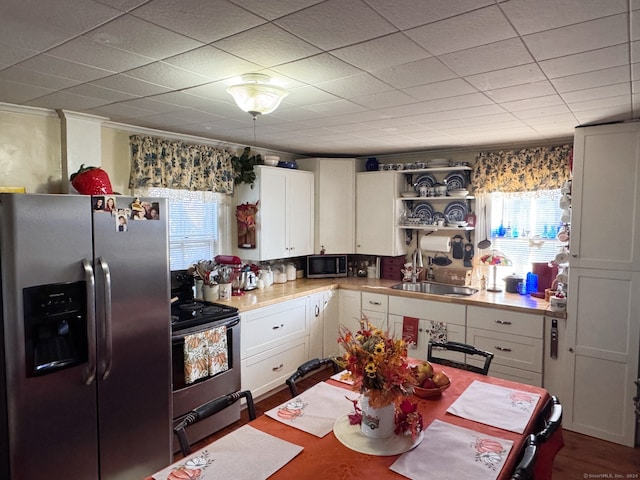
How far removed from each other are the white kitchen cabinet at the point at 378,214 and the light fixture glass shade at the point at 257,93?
2471mm

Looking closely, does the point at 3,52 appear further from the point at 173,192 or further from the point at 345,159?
the point at 345,159

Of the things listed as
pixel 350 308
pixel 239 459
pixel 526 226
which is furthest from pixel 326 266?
pixel 239 459

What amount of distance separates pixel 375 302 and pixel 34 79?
3.17 meters

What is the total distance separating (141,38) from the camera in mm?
1525

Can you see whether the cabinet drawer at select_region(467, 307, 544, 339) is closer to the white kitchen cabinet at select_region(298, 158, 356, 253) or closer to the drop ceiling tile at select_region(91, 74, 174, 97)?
the white kitchen cabinet at select_region(298, 158, 356, 253)

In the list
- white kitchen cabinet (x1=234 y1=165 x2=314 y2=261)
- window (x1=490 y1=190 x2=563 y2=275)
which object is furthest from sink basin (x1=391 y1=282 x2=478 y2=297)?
white kitchen cabinet (x1=234 y1=165 x2=314 y2=261)

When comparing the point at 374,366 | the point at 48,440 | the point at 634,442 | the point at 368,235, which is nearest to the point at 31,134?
the point at 48,440

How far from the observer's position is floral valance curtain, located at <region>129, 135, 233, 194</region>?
Result: 323 cm

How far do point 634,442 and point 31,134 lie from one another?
4.50 meters

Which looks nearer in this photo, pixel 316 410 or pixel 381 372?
pixel 381 372

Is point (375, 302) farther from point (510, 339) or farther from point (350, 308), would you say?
point (510, 339)

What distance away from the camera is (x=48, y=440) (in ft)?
6.84

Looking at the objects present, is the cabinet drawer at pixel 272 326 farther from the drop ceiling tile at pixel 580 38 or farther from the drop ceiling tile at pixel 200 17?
the drop ceiling tile at pixel 580 38

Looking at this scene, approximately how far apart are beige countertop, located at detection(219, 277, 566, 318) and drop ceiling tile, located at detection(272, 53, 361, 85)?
6.26ft
